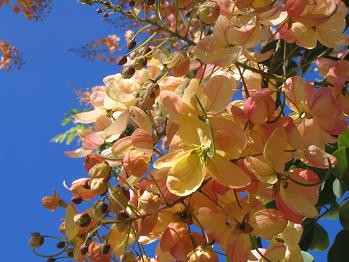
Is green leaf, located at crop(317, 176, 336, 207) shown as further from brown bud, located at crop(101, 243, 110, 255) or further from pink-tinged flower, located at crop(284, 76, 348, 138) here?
A: brown bud, located at crop(101, 243, 110, 255)

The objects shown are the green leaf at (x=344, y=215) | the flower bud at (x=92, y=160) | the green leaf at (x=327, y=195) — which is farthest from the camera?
the green leaf at (x=327, y=195)

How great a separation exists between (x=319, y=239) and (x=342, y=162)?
0.83 ft

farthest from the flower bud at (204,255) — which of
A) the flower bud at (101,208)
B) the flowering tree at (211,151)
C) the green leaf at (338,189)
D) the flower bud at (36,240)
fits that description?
the green leaf at (338,189)

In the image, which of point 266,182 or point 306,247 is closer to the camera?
point 266,182

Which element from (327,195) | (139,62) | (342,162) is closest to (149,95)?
(139,62)

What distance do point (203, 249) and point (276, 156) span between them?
0.40 feet

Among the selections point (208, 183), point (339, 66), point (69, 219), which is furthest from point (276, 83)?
point (69, 219)

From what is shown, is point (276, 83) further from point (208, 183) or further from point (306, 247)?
point (306, 247)

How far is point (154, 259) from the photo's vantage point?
71cm

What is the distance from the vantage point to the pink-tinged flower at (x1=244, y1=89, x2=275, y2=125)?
55 centimetres

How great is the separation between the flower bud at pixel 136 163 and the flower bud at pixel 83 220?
0.07 m

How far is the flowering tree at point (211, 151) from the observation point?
0.54m

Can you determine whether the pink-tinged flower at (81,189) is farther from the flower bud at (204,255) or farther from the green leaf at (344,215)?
the green leaf at (344,215)

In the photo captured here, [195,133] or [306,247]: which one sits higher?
[195,133]
